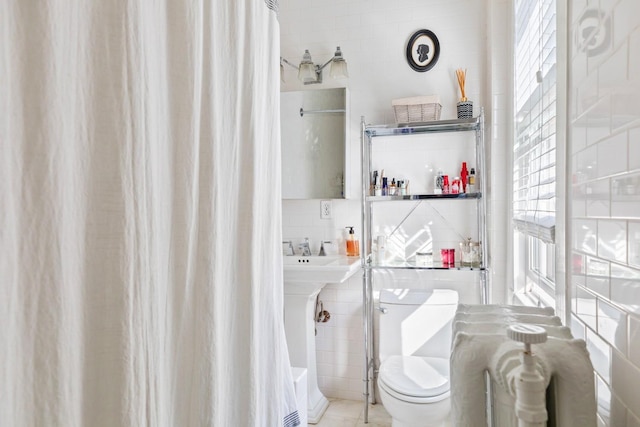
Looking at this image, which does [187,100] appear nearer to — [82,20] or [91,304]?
[82,20]

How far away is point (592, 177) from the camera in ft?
2.83

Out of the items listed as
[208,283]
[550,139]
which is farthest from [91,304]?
[550,139]

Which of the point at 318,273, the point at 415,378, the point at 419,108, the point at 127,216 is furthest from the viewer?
the point at 419,108

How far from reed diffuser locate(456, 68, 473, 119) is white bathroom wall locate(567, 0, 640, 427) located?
135 cm

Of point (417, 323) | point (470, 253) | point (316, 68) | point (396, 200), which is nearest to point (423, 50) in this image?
point (316, 68)

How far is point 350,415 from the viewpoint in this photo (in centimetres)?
252

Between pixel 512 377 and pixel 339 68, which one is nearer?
pixel 512 377

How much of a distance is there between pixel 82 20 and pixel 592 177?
984 millimetres

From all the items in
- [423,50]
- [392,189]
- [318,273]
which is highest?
[423,50]

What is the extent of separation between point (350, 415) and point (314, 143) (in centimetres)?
171

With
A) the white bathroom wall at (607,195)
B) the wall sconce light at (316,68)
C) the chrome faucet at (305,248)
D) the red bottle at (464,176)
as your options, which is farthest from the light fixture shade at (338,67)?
the white bathroom wall at (607,195)

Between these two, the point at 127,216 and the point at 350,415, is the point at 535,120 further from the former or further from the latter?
the point at 350,415

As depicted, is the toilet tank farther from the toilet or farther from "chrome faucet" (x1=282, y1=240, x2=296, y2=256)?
"chrome faucet" (x1=282, y1=240, x2=296, y2=256)

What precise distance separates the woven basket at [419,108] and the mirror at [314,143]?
1.31 ft
